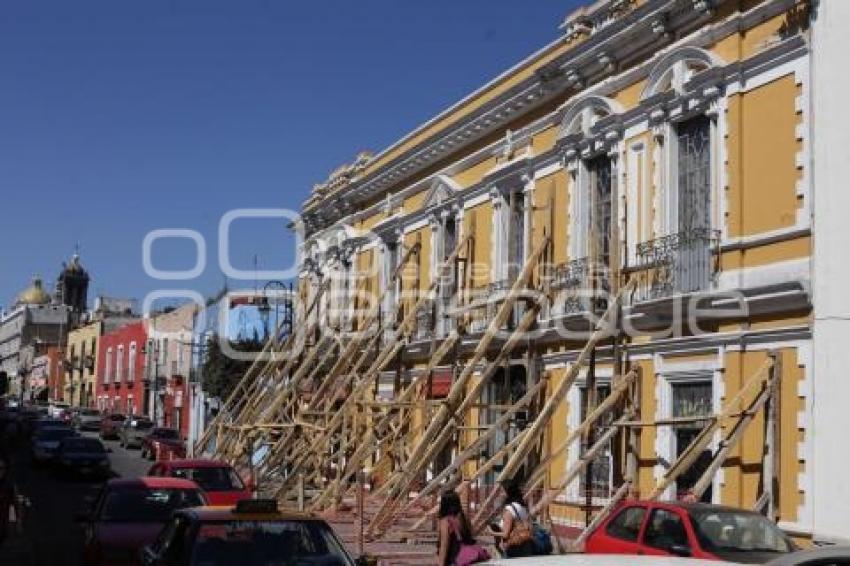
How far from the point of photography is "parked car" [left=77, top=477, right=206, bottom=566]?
41.9ft

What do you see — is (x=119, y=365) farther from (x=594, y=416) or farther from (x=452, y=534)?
(x=452, y=534)

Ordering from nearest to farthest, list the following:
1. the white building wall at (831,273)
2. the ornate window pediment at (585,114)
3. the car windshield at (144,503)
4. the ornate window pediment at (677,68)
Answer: the white building wall at (831,273), the car windshield at (144,503), the ornate window pediment at (677,68), the ornate window pediment at (585,114)

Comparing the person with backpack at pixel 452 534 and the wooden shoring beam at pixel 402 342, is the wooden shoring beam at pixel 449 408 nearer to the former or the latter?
the wooden shoring beam at pixel 402 342

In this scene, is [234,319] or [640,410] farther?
[234,319]

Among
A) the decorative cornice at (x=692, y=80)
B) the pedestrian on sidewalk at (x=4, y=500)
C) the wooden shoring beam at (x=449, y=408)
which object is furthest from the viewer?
the wooden shoring beam at (x=449, y=408)

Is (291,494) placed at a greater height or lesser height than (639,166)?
lesser

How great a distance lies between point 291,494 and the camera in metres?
25.2

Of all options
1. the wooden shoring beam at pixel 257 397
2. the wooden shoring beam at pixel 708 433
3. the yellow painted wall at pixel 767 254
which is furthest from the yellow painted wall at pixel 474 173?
the wooden shoring beam at pixel 708 433

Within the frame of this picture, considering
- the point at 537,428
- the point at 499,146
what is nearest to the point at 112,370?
the point at 499,146

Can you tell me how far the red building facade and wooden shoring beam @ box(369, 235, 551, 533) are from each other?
49328mm

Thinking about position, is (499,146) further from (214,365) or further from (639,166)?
(214,365)

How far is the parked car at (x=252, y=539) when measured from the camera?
866 centimetres

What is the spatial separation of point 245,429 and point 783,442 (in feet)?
53.7

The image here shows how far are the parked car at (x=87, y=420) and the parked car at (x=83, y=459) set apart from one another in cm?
2202
